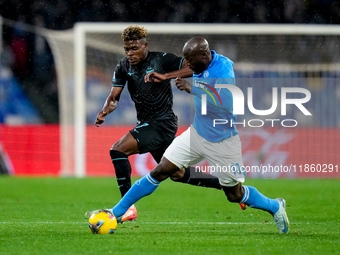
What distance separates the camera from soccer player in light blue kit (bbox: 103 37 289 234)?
605 cm

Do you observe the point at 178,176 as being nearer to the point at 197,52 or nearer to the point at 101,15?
the point at 197,52

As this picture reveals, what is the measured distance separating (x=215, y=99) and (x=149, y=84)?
1324mm

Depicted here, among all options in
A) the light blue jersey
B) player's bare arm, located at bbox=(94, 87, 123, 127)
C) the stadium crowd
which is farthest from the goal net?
the light blue jersey

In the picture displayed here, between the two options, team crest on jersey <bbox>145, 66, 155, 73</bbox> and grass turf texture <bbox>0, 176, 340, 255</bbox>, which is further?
team crest on jersey <bbox>145, 66, 155, 73</bbox>

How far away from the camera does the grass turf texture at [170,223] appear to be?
5.43 metres

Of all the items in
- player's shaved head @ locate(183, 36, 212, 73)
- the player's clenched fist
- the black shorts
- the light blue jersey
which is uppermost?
player's shaved head @ locate(183, 36, 212, 73)

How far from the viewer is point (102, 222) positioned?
20.2 feet

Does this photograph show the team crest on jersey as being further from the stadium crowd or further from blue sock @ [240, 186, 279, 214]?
the stadium crowd

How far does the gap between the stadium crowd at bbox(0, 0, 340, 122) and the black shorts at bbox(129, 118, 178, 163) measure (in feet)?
39.2

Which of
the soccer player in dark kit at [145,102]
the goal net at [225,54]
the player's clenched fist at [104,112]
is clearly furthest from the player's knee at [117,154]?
the goal net at [225,54]

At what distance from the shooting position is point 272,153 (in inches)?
581

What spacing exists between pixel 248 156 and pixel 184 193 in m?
3.38

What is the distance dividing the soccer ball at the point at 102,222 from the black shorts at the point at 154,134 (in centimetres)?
118

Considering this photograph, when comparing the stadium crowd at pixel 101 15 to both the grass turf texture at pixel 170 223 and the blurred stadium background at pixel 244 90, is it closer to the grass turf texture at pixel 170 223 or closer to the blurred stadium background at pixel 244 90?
the blurred stadium background at pixel 244 90
